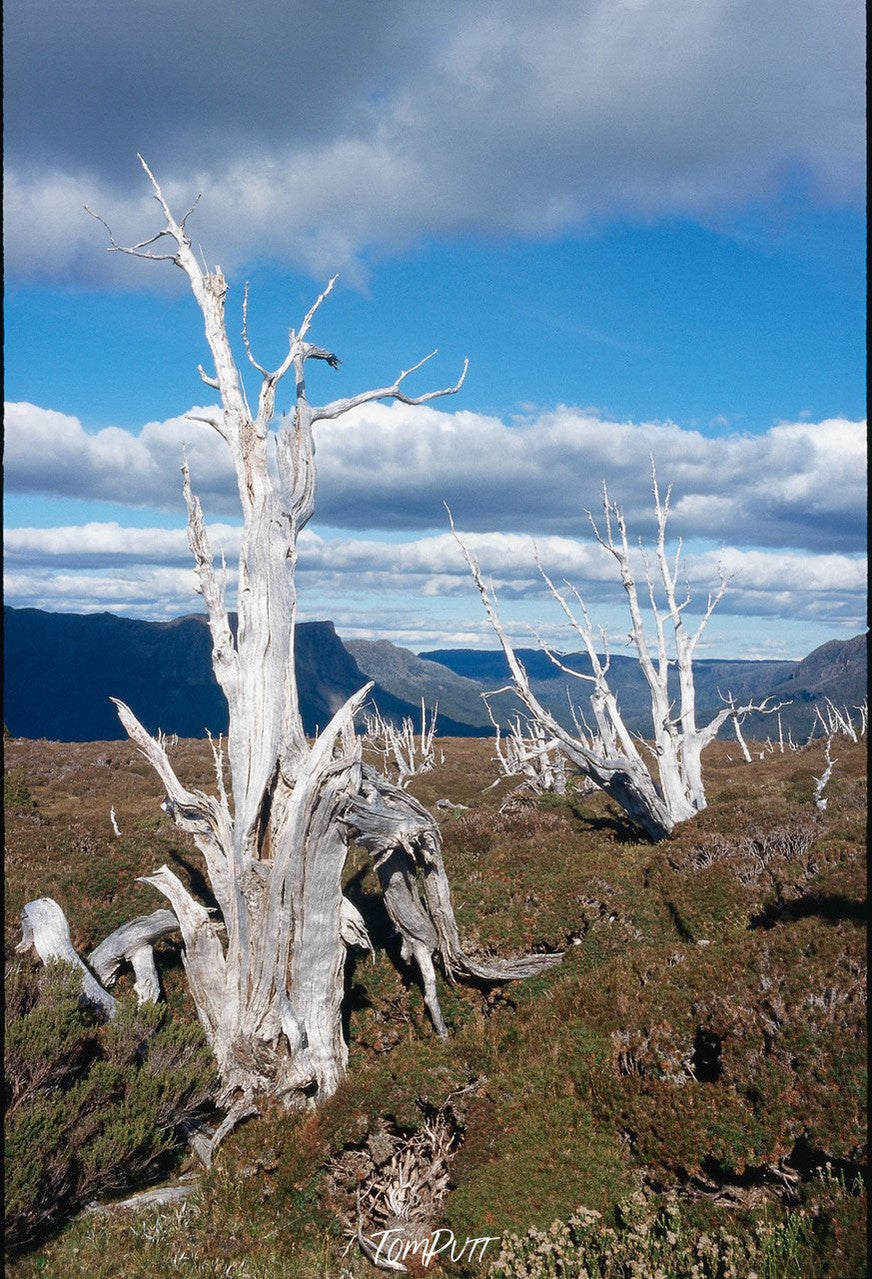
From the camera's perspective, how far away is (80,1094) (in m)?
7.62

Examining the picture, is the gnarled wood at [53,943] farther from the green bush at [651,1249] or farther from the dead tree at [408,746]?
the dead tree at [408,746]

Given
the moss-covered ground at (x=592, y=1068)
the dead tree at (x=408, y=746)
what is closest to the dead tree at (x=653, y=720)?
the moss-covered ground at (x=592, y=1068)

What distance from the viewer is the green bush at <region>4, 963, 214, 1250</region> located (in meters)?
7.03

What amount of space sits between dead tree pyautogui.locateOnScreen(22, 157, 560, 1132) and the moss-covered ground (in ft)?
2.99

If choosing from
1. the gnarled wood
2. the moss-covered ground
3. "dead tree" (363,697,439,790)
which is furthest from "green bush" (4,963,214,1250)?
"dead tree" (363,697,439,790)

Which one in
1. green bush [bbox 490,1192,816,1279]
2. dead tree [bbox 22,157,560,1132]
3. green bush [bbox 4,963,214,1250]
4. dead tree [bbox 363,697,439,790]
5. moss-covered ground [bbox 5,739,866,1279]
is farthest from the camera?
dead tree [bbox 363,697,439,790]

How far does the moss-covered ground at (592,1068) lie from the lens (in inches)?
271

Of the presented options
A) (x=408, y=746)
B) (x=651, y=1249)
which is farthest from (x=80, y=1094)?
(x=408, y=746)

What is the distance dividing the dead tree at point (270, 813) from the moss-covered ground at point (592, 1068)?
35.9 inches

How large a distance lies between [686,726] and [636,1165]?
42.3 ft

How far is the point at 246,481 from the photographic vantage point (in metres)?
9.70

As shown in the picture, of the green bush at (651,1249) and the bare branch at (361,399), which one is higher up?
the bare branch at (361,399)

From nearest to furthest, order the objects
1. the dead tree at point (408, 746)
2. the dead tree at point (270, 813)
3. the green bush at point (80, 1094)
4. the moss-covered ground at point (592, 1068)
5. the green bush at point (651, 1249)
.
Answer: the green bush at point (651, 1249), the moss-covered ground at point (592, 1068), the green bush at point (80, 1094), the dead tree at point (270, 813), the dead tree at point (408, 746)

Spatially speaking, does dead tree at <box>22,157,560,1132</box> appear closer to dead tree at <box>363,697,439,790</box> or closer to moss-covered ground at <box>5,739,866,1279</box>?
moss-covered ground at <box>5,739,866,1279</box>
